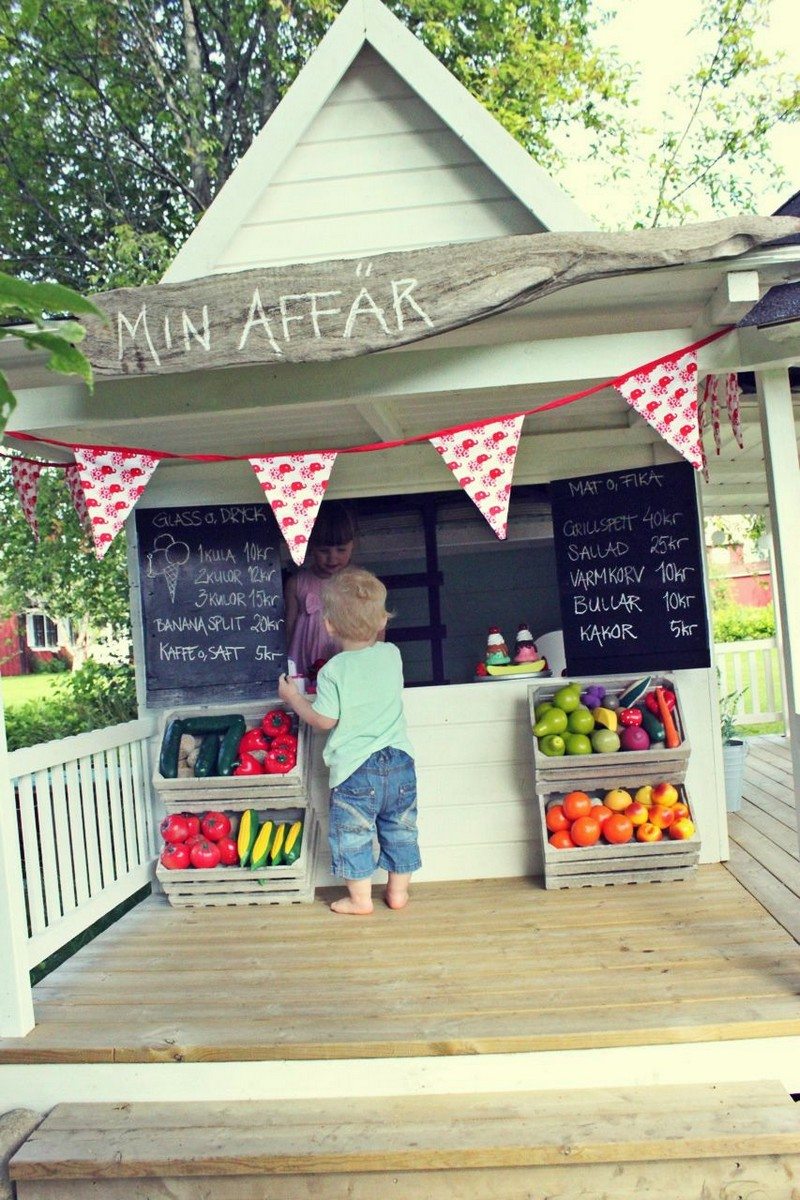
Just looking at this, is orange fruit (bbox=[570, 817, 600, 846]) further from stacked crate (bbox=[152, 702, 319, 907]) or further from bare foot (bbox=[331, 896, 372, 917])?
stacked crate (bbox=[152, 702, 319, 907])

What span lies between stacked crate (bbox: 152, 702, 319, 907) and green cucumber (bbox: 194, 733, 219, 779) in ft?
0.19

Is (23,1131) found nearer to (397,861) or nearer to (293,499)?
(397,861)

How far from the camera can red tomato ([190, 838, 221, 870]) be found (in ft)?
16.4

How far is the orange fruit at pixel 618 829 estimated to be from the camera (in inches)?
188

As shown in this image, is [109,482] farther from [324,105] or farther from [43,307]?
[43,307]

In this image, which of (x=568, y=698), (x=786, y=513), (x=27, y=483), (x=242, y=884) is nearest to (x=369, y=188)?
(x=27, y=483)

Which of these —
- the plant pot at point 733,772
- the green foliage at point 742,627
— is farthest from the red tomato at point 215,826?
the green foliage at point 742,627

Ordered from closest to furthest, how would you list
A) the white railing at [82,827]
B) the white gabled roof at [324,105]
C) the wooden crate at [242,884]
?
1. the white railing at [82,827]
2. the white gabled roof at [324,105]
3. the wooden crate at [242,884]

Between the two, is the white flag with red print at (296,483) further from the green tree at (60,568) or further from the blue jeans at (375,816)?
the green tree at (60,568)

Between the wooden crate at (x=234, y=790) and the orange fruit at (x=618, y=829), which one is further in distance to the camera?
the wooden crate at (x=234, y=790)

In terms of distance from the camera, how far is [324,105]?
467 cm

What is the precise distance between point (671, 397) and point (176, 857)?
3.14 m

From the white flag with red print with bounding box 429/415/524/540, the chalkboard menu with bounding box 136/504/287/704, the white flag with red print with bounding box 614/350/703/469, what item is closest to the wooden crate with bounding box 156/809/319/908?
the chalkboard menu with bounding box 136/504/287/704

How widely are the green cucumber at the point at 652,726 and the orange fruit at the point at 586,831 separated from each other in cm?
51
